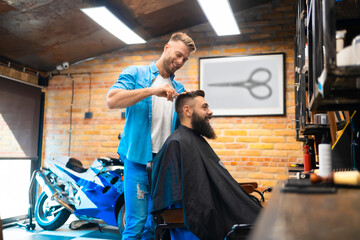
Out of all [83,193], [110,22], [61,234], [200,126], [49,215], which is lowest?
[61,234]

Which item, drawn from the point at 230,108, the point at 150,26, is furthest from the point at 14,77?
the point at 230,108

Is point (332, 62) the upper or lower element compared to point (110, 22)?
lower

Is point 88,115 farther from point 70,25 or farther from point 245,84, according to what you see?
point 245,84

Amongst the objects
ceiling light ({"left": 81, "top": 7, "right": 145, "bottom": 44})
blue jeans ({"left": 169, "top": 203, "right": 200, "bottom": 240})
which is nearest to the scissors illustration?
ceiling light ({"left": 81, "top": 7, "right": 145, "bottom": 44})

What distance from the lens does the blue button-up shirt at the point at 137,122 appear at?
206cm

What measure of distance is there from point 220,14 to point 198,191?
2.28 metres

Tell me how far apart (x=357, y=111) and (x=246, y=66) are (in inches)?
122

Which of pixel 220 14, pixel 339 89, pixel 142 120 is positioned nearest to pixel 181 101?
pixel 142 120

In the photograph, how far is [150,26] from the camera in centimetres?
455

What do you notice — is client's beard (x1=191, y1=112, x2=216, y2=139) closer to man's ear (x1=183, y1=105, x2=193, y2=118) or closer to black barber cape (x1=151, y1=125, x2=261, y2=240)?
man's ear (x1=183, y1=105, x2=193, y2=118)

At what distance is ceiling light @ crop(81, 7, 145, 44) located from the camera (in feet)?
11.2

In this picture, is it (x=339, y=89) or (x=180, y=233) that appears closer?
(x=339, y=89)

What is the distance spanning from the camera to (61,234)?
13.1 ft

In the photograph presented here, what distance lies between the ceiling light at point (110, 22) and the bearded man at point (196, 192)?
1.86m
